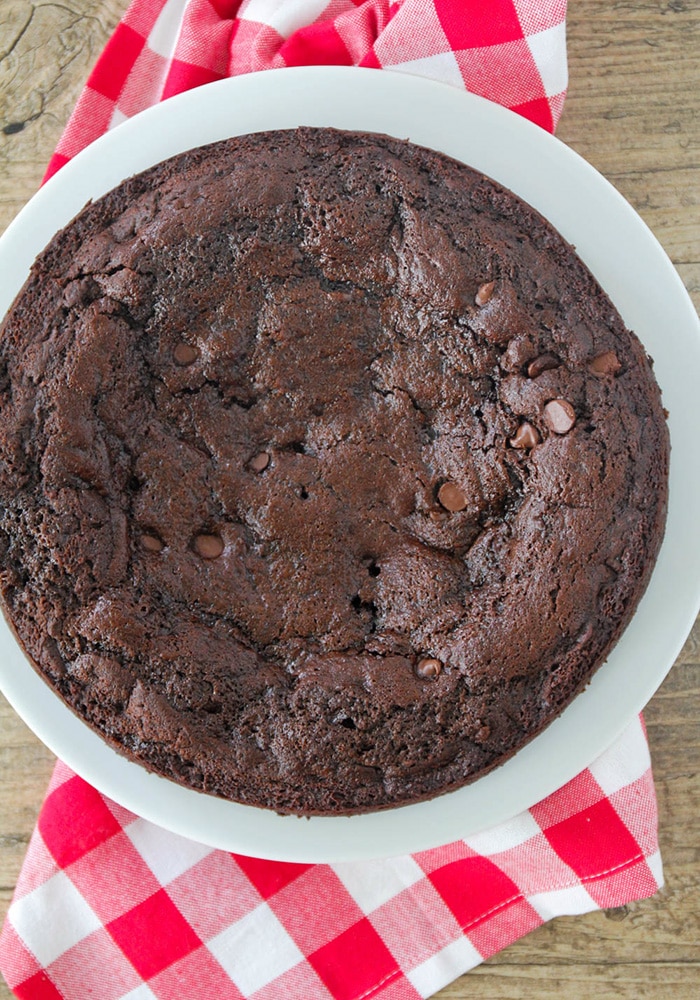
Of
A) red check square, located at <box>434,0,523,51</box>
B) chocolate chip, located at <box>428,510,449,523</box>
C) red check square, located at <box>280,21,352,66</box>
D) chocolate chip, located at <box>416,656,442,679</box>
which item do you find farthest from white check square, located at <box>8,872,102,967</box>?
red check square, located at <box>434,0,523,51</box>

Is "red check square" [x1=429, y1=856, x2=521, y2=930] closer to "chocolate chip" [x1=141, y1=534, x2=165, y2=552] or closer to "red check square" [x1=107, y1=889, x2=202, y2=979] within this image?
"red check square" [x1=107, y1=889, x2=202, y2=979]

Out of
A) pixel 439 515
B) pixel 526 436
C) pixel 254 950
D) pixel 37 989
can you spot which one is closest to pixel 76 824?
pixel 37 989

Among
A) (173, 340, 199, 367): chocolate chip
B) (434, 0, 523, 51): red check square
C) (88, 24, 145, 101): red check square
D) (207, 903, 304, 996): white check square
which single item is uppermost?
(88, 24, 145, 101): red check square

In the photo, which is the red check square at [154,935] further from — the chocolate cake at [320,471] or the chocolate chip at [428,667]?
the chocolate chip at [428,667]

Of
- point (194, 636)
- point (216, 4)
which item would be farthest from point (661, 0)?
point (194, 636)

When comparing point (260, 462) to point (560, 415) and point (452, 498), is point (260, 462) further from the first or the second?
point (560, 415)

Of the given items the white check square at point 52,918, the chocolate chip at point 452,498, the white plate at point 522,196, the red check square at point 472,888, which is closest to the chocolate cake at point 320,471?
the chocolate chip at point 452,498

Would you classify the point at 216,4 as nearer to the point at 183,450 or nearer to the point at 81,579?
the point at 183,450
